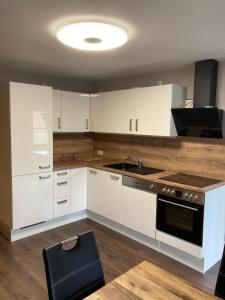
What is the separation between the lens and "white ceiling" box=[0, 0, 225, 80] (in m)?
1.53

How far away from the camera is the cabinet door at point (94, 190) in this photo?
3.60 m

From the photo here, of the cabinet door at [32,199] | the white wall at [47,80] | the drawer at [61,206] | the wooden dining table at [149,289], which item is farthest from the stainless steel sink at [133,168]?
the wooden dining table at [149,289]

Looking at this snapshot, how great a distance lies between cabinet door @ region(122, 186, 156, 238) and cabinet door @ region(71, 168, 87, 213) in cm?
82

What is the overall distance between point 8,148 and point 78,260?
2.07 meters

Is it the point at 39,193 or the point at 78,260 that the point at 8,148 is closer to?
the point at 39,193

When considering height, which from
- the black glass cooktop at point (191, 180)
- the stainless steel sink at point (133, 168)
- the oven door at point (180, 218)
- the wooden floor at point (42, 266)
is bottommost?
the wooden floor at point (42, 266)

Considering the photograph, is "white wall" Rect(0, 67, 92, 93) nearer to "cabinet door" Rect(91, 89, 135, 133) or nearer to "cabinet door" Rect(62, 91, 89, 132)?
"cabinet door" Rect(62, 91, 89, 132)

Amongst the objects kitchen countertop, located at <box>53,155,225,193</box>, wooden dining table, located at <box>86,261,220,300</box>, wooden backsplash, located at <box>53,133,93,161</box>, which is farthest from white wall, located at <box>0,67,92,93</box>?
wooden dining table, located at <box>86,261,220,300</box>

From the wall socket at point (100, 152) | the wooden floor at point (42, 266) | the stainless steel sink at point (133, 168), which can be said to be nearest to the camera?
the wooden floor at point (42, 266)

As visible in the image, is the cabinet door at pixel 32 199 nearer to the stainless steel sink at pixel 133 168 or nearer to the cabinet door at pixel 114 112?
the stainless steel sink at pixel 133 168

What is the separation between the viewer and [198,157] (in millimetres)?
3059

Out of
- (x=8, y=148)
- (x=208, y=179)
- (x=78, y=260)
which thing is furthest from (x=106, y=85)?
(x=78, y=260)

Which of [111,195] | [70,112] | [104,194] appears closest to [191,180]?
[111,195]

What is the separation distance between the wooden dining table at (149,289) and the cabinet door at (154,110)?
6.45 ft
